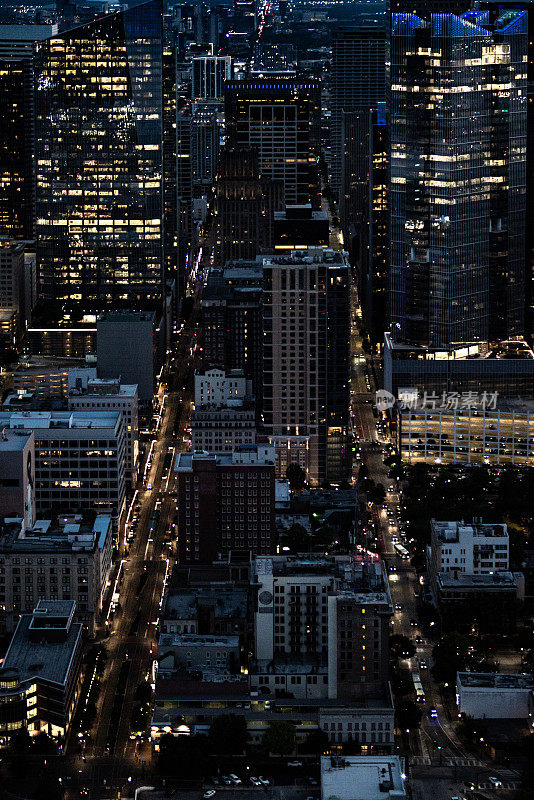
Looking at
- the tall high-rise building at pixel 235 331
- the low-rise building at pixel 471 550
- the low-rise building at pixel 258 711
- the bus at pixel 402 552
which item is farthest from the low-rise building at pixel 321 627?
the tall high-rise building at pixel 235 331

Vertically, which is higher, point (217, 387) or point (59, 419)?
point (217, 387)

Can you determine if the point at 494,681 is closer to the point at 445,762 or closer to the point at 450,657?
the point at 450,657

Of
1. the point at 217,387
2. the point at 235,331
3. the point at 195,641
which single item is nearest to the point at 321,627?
the point at 195,641

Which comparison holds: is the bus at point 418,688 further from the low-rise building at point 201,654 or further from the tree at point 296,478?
the tree at point 296,478

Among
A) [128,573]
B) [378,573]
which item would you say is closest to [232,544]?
[128,573]

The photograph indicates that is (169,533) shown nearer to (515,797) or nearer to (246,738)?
(246,738)
